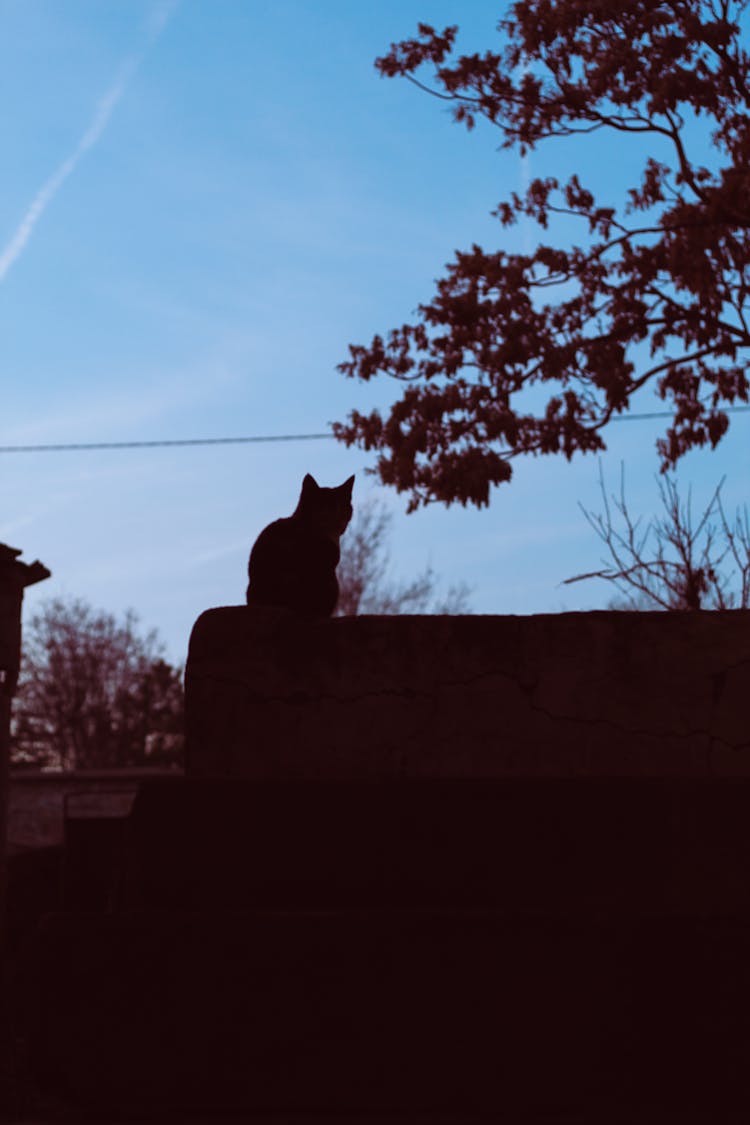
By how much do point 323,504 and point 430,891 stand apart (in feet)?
6.37

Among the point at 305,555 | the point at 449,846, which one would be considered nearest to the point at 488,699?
the point at 449,846

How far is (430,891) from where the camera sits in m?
4.27

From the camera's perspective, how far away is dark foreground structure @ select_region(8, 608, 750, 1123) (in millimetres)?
3998

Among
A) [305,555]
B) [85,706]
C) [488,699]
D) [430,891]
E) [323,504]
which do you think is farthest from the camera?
[85,706]

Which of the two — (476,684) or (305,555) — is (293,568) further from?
(476,684)

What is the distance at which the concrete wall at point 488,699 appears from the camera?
4.72 m

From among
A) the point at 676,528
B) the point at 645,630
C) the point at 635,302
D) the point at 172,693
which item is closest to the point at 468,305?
the point at 635,302

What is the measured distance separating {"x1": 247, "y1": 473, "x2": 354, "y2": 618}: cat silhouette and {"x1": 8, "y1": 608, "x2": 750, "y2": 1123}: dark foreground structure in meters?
0.21

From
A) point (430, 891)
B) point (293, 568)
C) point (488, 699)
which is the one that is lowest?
point (430, 891)

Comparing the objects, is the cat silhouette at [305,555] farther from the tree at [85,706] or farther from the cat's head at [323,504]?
the tree at [85,706]

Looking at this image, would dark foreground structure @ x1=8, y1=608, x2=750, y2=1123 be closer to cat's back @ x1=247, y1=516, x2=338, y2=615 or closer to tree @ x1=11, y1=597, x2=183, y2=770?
cat's back @ x1=247, y1=516, x2=338, y2=615

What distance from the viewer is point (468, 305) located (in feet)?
39.2

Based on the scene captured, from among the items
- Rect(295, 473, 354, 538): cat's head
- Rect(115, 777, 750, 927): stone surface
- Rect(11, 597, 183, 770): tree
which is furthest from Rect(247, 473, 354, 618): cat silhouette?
Rect(11, 597, 183, 770): tree

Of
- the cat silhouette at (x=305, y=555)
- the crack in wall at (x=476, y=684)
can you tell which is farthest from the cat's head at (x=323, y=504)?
the crack in wall at (x=476, y=684)
